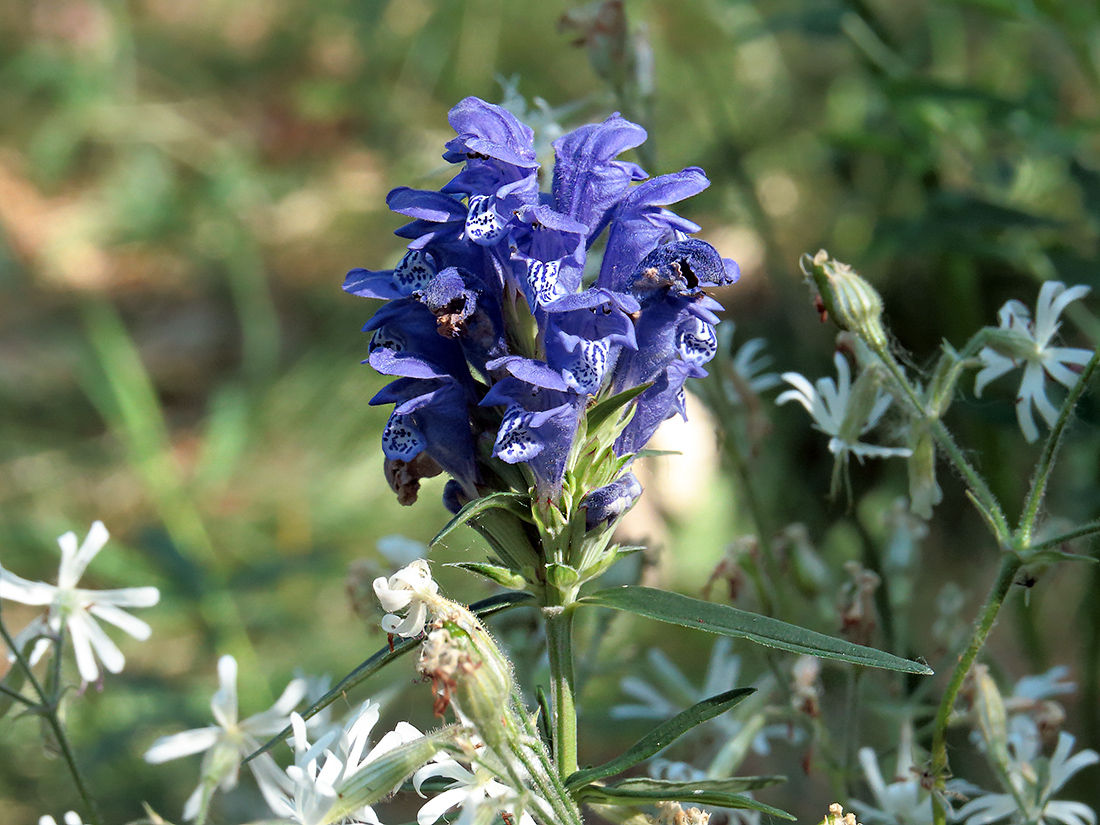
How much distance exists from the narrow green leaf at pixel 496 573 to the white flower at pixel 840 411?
0.88 feet

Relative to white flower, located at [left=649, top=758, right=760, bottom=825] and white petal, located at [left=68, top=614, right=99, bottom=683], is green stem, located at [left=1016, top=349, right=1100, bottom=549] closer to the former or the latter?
white flower, located at [left=649, top=758, right=760, bottom=825]

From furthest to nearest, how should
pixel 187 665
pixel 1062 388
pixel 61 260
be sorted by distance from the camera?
pixel 61 260 < pixel 187 665 < pixel 1062 388

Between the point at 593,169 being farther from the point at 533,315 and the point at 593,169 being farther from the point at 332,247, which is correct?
the point at 332,247

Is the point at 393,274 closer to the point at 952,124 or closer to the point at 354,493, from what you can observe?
the point at 952,124

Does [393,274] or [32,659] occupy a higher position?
[393,274]

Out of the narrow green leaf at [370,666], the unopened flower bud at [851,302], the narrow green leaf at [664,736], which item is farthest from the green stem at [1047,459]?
the narrow green leaf at [370,666]

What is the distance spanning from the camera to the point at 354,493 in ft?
8.15

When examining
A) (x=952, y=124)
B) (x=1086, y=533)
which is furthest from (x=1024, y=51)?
(x=1086, y=533)

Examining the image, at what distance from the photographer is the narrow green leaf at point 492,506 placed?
1.87 ft

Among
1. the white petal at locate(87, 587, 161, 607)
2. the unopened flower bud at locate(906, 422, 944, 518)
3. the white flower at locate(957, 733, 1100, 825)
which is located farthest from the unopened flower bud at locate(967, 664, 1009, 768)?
the white petal at locate(87, 587, 161, 607)

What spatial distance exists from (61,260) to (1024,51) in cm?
297

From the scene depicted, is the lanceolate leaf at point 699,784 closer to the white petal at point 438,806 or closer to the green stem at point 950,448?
the white petal at point 438,806

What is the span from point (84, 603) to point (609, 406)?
39cm

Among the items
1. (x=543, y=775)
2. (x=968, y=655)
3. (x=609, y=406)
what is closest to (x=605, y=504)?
(x=609, y=406)
